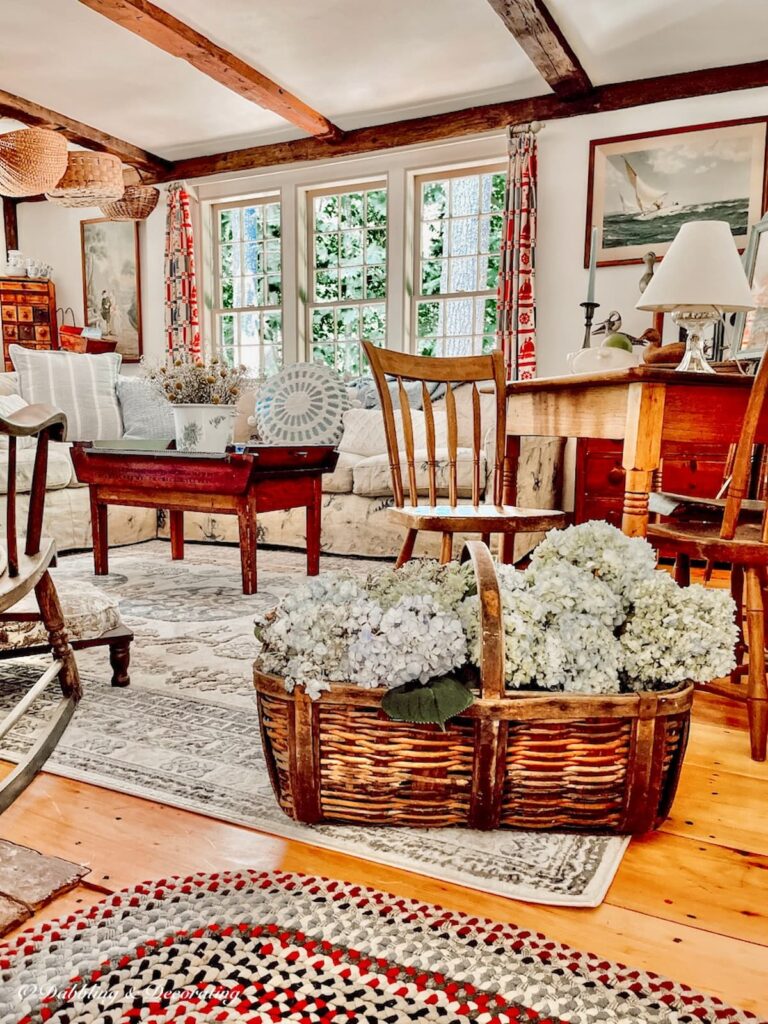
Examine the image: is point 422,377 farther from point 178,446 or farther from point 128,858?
point 128,858

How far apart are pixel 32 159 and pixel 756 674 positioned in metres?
4.45

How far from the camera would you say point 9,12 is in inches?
162

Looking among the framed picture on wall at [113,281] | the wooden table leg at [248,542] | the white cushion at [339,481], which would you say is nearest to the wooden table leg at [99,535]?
the wooden table leg at [248,542]

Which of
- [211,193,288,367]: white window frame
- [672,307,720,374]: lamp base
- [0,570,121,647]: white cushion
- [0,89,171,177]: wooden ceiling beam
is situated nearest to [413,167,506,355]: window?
[211,193,288,367]: white window frame

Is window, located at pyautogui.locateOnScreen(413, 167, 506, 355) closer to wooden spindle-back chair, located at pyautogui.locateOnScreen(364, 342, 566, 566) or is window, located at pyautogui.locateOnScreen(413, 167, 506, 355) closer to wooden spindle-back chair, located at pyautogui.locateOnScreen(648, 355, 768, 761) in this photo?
wooden spindle-back chair, located at pyautogui.locateOnScreen(364, 342, 566, 566)

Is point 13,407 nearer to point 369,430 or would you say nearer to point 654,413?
point 369,430

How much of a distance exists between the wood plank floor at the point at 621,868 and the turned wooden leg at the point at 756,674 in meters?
0.12

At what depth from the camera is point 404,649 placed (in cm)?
105

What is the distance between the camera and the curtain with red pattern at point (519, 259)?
16.6 ft

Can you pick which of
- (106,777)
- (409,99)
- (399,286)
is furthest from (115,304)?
(106,777)

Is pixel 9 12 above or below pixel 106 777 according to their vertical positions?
above

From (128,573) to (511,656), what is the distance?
2472mm

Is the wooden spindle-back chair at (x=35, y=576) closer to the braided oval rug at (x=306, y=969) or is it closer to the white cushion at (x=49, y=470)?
the braided oval rug at (x=306, y=969)

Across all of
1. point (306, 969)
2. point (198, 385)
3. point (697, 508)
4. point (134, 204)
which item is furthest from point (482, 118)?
point (306, 969)
